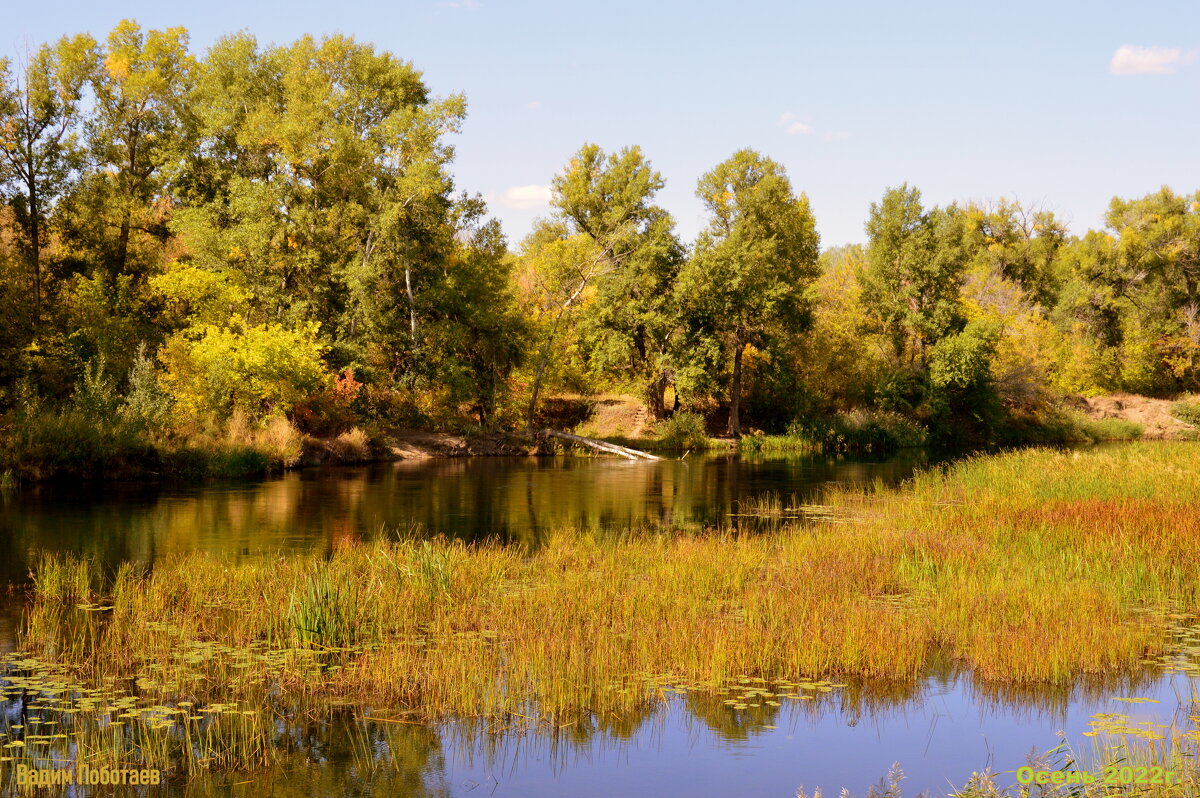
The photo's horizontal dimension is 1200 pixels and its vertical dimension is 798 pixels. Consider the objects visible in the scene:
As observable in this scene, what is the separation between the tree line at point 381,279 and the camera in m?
40.6

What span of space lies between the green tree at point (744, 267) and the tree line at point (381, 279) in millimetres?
163

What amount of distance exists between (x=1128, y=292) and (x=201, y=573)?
75.9 metres

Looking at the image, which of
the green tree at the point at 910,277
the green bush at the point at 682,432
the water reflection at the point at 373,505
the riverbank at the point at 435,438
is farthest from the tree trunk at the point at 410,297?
the green tree at the point at 910,277

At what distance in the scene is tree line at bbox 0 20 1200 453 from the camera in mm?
40625

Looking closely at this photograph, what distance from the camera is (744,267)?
174 ft

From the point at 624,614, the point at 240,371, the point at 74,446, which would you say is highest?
the point at 240,371

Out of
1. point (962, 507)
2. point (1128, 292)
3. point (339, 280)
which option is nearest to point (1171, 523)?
point (962, 507)

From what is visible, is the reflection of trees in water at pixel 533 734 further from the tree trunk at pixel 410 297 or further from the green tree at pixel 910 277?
the green tree at pixel 910 277

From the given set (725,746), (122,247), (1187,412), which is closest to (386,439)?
(122,247)

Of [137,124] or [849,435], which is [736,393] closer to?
[849,435]

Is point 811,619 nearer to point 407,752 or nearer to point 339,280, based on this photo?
point 407,752

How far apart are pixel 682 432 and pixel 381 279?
699 inches

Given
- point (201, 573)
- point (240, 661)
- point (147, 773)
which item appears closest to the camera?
point (147, 773)

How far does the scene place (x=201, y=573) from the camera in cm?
1515
